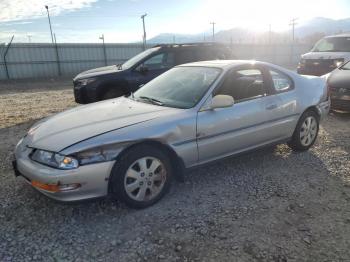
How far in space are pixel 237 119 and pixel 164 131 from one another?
1.05m

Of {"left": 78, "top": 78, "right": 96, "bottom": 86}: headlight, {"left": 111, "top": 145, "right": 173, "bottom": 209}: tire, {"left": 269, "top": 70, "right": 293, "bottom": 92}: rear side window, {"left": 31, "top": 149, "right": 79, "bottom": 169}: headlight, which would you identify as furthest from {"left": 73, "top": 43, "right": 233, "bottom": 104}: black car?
{"left": 31, "top": 149, "right": 79, "bottom": 169}: headlight

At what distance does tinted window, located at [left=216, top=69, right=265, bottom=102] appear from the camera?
13.5 feet

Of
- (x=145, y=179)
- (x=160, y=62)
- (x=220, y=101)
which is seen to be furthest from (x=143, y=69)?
(x=145, y=179)

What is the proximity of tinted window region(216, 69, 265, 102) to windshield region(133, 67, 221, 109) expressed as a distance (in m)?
0.19

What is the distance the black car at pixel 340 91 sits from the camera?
7078 millimetres

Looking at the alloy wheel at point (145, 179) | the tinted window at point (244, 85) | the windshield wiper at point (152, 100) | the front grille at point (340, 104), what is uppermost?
the tinted window at point (244, 85)

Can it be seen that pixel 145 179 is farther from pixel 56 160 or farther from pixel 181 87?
pixel 181 87

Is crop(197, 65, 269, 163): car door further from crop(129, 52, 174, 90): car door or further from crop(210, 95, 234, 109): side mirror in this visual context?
crop(129, 52, 174, 90): car door

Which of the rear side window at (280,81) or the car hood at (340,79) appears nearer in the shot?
the rear side window at (280,81)

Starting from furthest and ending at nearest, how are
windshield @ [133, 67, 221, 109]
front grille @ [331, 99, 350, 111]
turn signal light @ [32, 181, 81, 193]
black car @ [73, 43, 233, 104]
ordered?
1. black car @ [73, 43, 233, 104]
2. front grille @ [331, 99, 350, 111]
3. windshield @ [133, 67, 221, 109]
4. turn signal light @ [32, 181, 81, 193]

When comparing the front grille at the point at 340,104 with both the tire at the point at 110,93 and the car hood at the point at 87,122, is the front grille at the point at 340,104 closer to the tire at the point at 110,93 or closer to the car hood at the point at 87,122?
the tire at the point at 110,93

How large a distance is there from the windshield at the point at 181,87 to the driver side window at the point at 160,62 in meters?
3.29

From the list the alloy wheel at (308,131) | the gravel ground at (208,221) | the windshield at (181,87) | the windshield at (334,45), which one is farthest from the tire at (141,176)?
the windshield at (334,45)

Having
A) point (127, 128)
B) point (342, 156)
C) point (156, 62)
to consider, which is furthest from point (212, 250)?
point (156, 62)
